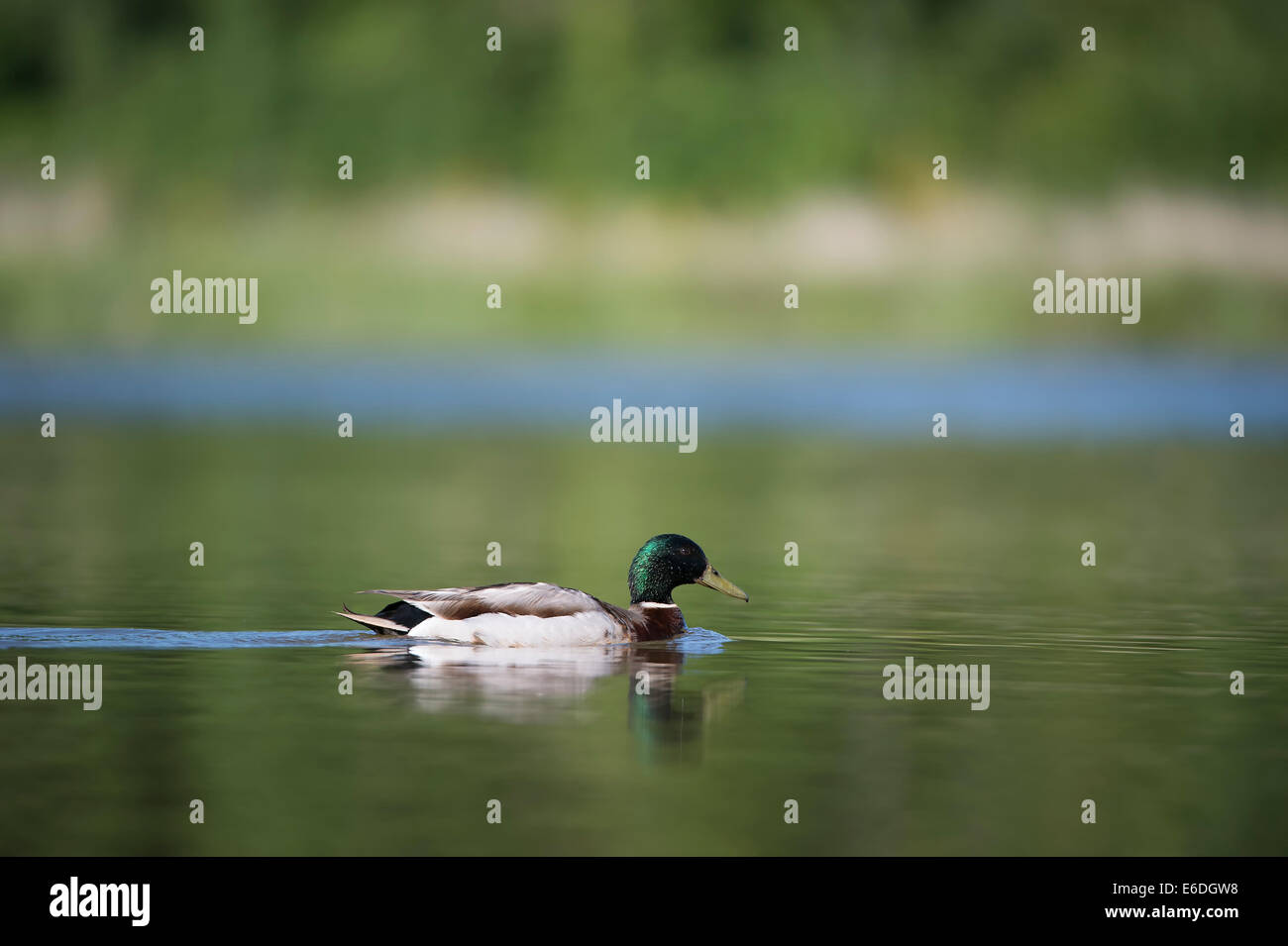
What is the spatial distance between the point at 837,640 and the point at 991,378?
85841 mm

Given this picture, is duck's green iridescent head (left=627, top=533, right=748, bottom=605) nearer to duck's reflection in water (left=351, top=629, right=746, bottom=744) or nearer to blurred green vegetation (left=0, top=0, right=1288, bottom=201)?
duck's reflection in water (left=351, top=629, right=746, bottom=744)

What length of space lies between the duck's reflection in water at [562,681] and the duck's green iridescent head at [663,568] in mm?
455

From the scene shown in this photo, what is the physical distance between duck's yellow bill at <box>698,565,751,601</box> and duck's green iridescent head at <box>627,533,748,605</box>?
0.11 meters

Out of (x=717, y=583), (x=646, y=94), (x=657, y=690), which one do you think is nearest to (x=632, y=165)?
(x=646, y=94)

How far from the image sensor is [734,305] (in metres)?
116

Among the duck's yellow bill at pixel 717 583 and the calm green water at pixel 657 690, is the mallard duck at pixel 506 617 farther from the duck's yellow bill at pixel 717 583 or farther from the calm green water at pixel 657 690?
the duck's yellow bill at pixel 717 583

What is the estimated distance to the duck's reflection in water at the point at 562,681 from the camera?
13.9 meters

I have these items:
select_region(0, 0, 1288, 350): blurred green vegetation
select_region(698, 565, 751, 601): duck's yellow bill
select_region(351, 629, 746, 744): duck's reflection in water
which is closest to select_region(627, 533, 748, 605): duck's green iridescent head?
select_region(698, 565, 751, 601): duck's yellow bill

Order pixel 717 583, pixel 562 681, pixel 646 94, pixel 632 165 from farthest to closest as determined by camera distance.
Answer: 1. pixel 646 94
2. pixel 632 165
3. pixel 717 583
4. pixel 562 681

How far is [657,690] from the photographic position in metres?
14.9

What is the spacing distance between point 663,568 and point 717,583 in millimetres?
636

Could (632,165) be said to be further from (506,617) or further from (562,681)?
(562,681)
